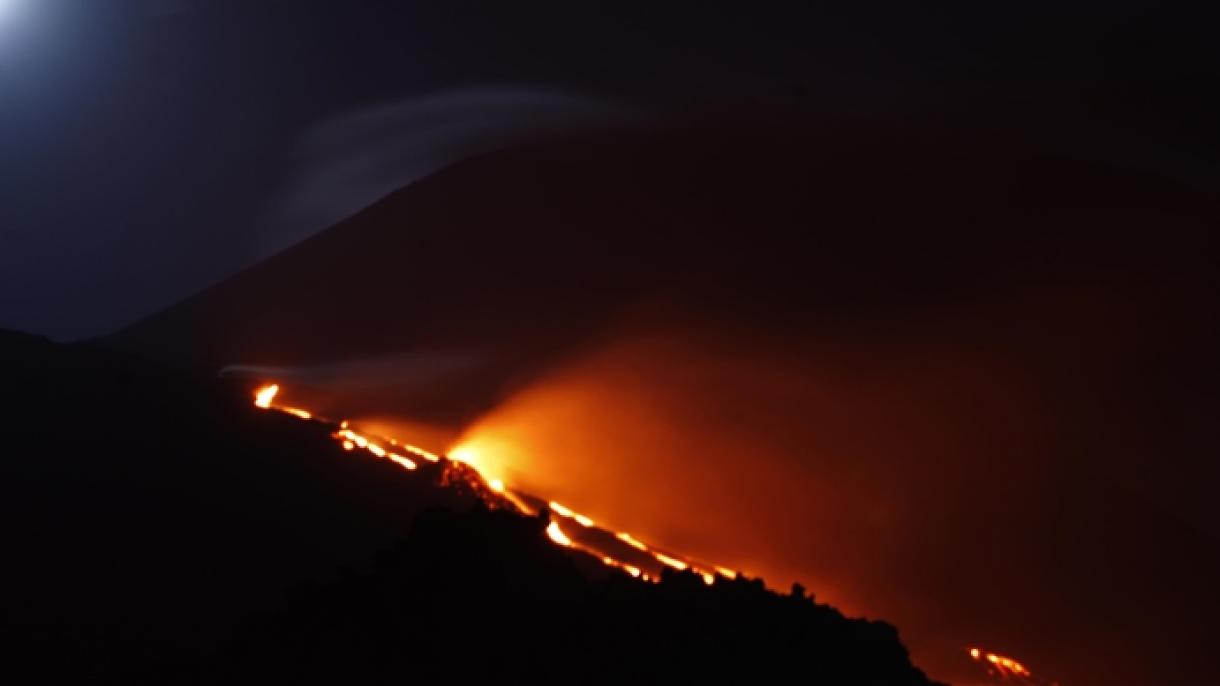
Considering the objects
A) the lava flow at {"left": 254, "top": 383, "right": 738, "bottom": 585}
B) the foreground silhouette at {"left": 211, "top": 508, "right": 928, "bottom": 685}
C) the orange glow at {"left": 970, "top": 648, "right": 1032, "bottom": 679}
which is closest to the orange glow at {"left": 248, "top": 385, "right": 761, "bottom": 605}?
the lava flow at {"left": 254, "top": 383, "right": 738, "bottom": 585}

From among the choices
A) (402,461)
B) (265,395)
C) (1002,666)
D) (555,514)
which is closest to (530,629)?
(555,514)

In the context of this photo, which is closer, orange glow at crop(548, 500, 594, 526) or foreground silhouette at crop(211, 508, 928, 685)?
foreground silhouette at crop(211, 508, 928, 685)

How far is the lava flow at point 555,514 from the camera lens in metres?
2.00

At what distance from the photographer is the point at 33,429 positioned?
2045 millimetres

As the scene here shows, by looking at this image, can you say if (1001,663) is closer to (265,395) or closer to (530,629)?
(530,629)

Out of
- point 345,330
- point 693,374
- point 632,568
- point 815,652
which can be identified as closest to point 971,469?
point 693,374

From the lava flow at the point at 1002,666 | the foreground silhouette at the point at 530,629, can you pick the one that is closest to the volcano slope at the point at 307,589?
the foreground silhouette at the point at 530,629

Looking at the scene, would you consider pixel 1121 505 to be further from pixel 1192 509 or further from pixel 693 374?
pixel 693 374

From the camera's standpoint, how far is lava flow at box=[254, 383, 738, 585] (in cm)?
200

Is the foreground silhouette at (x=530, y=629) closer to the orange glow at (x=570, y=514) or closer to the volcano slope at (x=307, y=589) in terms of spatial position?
the volcano slope at (x=307, y=589)

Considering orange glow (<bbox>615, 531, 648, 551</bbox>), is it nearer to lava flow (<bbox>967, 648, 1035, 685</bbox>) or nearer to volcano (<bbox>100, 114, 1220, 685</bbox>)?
volcano (<bbox>100, 114, 1220, 685</bbox>)

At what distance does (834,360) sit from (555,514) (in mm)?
1142

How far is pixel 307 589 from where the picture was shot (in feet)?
5.33

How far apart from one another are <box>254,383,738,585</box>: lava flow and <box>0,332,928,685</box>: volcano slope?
0.07m
